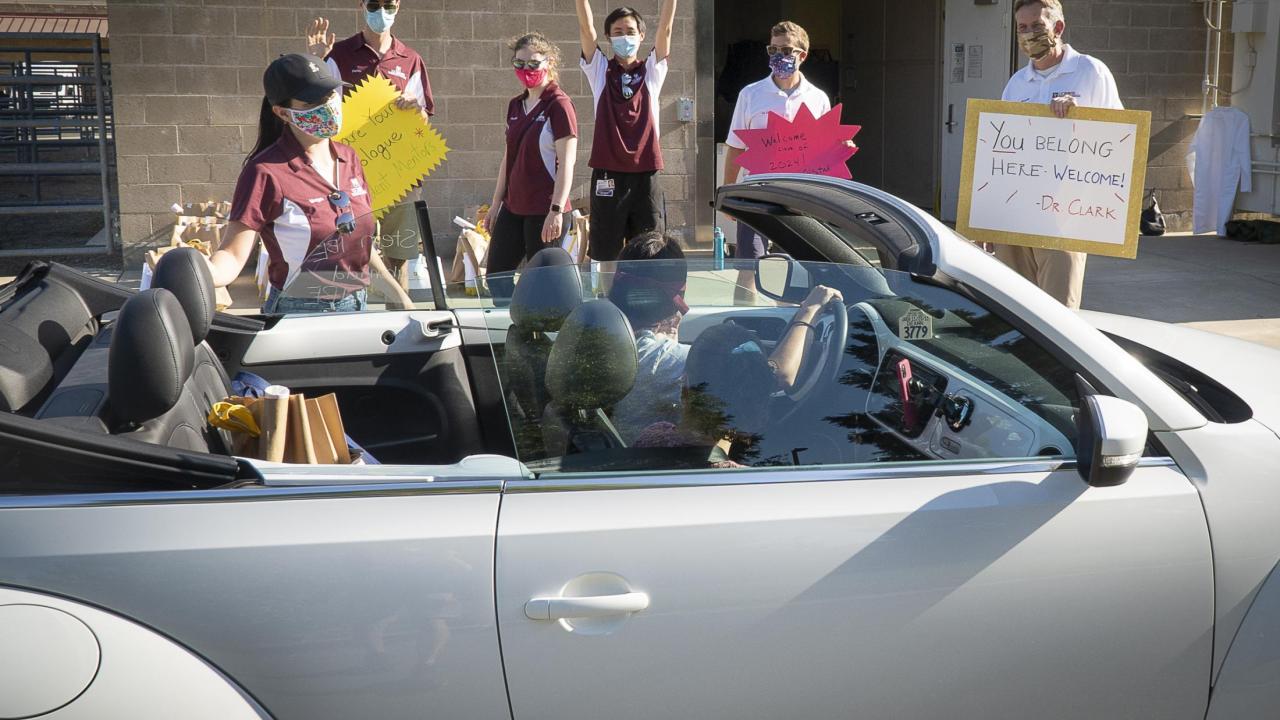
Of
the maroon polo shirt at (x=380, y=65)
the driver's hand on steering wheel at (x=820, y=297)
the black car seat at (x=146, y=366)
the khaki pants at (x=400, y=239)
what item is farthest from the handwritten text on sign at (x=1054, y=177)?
the black car seat at (x=146, y=366)

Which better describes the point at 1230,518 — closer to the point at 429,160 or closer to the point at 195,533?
the point at 195,533

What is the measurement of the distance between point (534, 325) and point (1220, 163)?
1091 cm

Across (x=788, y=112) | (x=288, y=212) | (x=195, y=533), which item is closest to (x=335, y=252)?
(x=288, y=212)

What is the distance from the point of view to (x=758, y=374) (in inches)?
95.3

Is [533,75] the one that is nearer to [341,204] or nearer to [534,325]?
[341,204]

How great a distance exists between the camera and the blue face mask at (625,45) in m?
6.58

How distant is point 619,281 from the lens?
100 inches

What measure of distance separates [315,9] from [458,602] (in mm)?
8665

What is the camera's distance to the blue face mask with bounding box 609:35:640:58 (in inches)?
259

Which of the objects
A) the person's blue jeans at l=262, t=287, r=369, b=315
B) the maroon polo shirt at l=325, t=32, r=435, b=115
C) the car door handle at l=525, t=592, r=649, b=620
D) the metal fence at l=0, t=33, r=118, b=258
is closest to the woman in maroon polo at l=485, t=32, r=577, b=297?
the maroon polo shirt at l=325, t=32, r=435, b=115

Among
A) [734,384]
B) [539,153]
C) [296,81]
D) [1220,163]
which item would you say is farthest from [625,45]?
[1220,163]

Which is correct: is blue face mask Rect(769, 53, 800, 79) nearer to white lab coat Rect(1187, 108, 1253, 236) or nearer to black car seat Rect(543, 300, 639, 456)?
black car seat Rect(543, 300, 639, 456)

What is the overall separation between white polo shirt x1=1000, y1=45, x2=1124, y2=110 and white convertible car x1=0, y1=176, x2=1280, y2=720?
305cm

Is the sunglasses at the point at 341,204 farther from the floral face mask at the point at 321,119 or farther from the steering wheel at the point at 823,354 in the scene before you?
the steering wheel at the point at 823,354
